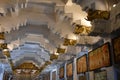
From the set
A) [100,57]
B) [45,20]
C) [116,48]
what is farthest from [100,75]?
[45,20]

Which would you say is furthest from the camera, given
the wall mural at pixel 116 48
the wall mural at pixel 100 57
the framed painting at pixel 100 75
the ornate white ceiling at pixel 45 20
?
the ornate white ceiling at pixel 45 20

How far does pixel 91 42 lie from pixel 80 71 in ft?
7.86

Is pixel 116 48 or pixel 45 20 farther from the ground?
pixel 45 20

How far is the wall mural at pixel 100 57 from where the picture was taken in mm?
6816

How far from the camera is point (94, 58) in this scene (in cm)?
806

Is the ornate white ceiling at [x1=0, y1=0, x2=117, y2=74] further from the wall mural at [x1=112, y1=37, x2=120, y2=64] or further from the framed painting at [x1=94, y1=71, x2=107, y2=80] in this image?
the framed painting at [x1=94, y1=71, x2=107, y2=80]

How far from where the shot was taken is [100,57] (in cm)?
735

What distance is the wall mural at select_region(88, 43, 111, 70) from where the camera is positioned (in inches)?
268

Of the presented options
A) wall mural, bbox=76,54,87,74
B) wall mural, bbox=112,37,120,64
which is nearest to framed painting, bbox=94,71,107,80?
wall mural, bbox=112,37,120,64

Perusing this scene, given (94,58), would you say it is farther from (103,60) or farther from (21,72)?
(21,72)

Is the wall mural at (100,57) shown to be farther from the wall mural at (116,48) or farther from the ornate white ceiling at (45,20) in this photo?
the ornate white ceiling at (45,20)

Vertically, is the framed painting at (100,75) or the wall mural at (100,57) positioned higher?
the wall mural at (100,57)

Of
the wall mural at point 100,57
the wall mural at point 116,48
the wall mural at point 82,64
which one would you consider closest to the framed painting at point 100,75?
the wall mural at point 100,57

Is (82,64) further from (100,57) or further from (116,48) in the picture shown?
(116,48)
